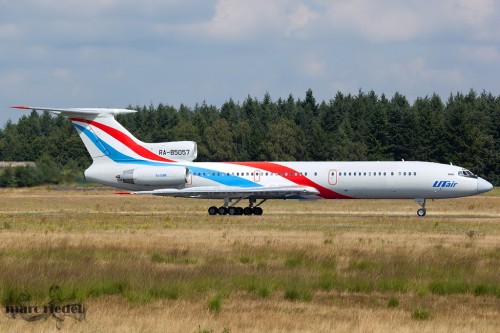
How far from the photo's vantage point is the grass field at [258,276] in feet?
63.0

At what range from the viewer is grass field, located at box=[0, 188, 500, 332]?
63.0 ft

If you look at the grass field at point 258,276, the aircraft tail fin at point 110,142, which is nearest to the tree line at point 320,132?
the aircraft tail fin at point 110,142

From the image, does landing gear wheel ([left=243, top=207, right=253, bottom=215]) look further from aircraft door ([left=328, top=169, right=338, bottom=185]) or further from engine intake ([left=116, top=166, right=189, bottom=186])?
aircraft door ([left=328, top=169, right=338, bottom=185])

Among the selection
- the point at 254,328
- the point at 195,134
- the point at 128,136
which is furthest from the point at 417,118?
the point at 254,328


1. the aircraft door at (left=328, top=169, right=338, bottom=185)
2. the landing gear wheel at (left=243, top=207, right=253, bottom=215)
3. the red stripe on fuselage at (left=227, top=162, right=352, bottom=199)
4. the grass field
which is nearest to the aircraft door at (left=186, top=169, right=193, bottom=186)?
the landing gear wheel at (left=243, top=207, right=253, bottom=215)

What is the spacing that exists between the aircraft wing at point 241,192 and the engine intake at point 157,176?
20.6 inches

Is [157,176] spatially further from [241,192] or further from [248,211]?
[248,211]

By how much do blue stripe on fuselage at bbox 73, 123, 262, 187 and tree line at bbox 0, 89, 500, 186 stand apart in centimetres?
3882

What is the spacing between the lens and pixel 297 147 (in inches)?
5458

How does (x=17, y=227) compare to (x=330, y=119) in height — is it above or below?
below

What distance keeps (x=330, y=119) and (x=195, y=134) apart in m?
19.6

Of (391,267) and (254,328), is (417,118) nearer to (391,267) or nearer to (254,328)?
(391,267)

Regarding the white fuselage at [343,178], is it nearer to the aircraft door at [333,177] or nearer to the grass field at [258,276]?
the aircraft door at [333,177]

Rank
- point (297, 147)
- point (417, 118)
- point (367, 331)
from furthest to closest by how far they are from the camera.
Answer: point (297, 147) → point (417, 118) → point (367, 331)
